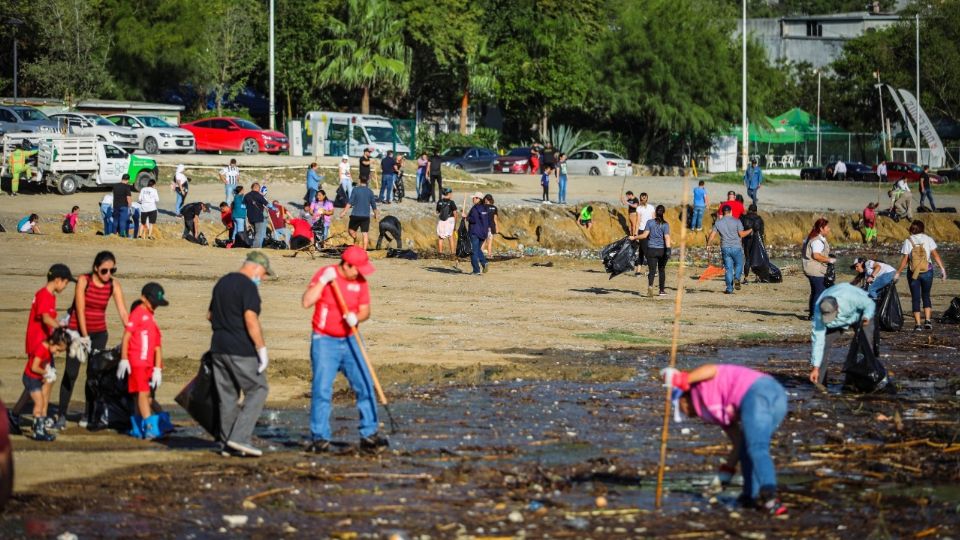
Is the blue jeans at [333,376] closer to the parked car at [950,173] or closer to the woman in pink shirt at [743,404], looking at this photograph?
the woman in pink shirt at [743,404]

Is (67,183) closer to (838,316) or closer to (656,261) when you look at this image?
(656,261)

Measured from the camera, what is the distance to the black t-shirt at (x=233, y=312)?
11219 millimetres

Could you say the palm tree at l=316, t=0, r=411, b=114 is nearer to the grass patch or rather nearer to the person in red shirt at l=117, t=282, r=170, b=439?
the grass patch

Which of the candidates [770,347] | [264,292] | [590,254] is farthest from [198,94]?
[770,347]

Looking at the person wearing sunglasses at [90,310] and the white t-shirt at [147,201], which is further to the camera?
the white t-shirt at [147,201]

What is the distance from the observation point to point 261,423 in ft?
43.6

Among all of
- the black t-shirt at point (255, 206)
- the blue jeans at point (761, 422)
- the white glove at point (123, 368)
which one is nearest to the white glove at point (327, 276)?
the white glove at point (123, 368)

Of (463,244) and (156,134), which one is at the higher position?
(156,134)

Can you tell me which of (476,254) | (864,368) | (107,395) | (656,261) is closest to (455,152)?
(476,254)

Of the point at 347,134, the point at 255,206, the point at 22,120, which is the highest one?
the point at 22,120

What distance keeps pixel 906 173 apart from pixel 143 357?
168 ft

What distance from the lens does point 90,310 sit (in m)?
12.5

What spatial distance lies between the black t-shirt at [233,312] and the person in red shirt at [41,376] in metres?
1.70

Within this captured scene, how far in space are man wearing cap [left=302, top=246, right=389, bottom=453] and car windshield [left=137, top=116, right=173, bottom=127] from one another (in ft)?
119
